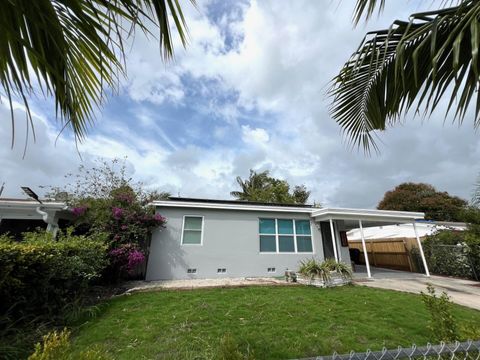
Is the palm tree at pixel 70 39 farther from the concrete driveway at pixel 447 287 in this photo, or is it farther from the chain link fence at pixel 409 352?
the concrete driveway at pixel 447 287

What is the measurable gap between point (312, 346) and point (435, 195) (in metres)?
36.0

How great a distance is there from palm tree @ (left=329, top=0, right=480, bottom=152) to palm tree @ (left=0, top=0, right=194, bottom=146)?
1.40 m

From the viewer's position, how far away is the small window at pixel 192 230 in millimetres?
10758

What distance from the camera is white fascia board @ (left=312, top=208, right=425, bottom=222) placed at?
11403 mm

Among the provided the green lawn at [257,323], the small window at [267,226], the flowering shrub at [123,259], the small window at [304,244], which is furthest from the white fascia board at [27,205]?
the small window at [304,244]

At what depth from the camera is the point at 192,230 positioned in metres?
10.9

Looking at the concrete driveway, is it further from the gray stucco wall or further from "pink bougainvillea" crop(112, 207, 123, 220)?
"pink bougainvillea" crop(112, 207, 123, 220)

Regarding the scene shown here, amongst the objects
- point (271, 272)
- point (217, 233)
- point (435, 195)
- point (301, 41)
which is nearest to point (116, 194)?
point (217, 233)

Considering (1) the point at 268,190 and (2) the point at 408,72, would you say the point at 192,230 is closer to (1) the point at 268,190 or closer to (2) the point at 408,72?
(2) the point at 408,72

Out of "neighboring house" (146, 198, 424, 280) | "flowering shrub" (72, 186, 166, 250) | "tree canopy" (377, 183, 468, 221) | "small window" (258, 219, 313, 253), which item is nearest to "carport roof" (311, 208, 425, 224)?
"neighboring house" (146, 198, 424, 280)

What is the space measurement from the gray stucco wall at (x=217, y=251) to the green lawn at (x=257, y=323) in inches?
110

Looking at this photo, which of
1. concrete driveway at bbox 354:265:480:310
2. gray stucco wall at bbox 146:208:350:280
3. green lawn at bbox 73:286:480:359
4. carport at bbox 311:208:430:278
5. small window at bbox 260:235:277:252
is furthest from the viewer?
small window at bbox 260:235:277:252

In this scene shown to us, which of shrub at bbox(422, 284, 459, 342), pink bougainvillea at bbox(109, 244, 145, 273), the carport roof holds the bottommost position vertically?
shrub at bbox(422, 284, 459, 342)

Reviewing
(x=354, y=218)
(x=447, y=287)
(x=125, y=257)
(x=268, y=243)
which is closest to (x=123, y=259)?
(x=125, y=257)
